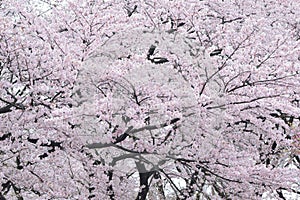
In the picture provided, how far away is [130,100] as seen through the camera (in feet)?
14.9

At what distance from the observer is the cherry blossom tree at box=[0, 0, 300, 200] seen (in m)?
4.54

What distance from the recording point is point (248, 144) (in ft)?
25.9

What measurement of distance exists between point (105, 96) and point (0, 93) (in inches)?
66.1

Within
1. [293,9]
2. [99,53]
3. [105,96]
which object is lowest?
[105,96]

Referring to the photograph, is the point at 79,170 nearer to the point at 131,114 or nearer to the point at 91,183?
the point at 91,183

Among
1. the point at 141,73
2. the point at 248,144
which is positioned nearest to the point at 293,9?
the point at 248,144

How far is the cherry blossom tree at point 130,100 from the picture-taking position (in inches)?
179

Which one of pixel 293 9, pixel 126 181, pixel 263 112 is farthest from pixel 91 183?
pixel 293 9

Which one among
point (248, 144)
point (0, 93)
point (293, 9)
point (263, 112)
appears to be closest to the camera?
point (0, 93)

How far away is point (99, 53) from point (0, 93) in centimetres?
164

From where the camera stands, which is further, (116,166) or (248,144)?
(248,144)

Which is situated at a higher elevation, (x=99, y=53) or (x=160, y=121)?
(x=99, y=53)

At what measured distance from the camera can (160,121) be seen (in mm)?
4555

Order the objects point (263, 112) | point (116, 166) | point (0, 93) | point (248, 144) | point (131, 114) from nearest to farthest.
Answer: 1. point (131, 114)
2. point (116, 166)
3. point (0, 93)
4. point (263, 112)
5. point (248, 144)
